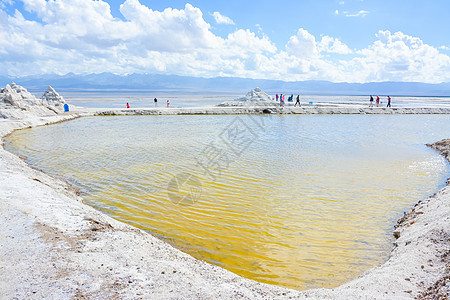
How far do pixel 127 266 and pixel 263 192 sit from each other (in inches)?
197

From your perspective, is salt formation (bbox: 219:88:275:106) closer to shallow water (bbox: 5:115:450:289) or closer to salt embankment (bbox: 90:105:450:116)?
salt embankment (bbox: 90:105:450:116)

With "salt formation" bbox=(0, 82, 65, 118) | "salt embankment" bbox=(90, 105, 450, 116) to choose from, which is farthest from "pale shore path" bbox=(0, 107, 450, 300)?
"salt embankment" bbox=(90, 105, 450, 116)

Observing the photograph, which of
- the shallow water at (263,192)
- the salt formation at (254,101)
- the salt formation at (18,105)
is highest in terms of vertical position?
the salt formation at (254,101)

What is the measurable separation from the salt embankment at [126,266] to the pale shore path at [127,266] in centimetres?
Result: 1

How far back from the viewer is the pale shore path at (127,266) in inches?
125

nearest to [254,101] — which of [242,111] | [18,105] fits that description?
[242,111]

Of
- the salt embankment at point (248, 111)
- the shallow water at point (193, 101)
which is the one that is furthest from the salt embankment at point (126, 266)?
the shallow water at point (193, 101)

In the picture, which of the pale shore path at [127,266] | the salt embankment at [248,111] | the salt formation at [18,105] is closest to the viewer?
the pale shore path at [127,266]

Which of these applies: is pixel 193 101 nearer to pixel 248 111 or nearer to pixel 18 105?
pixel 248 111

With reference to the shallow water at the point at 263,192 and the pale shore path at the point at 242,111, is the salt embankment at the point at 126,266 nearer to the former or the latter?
the shallow water at the point at 263,192

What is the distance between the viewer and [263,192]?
8.09 metres

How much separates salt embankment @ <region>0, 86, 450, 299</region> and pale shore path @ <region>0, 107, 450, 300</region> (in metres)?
0.01

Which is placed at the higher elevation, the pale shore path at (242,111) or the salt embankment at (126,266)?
the pale shore path at (242,111)

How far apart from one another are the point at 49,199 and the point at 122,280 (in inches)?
136
